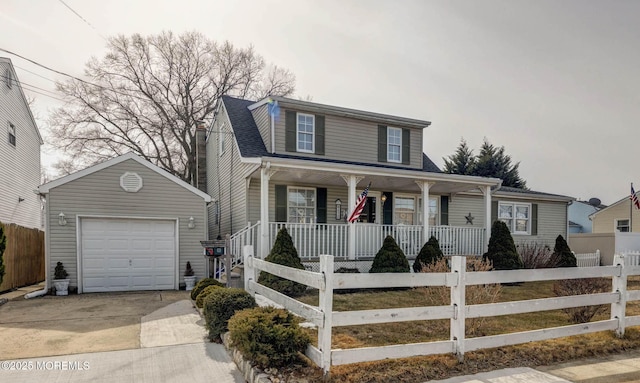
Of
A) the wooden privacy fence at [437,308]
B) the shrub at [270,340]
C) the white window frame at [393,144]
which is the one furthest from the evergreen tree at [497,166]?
the shrub at [270,340]

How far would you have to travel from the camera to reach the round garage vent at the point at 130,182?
1095cm

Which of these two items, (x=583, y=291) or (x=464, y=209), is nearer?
(x=583, y=291)

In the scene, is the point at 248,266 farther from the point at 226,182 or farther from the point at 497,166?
the point at 497,166

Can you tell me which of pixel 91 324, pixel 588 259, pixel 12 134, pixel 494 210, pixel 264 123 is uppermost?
pixel 264 123

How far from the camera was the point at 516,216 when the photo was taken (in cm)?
1620

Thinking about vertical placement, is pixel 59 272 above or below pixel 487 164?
below

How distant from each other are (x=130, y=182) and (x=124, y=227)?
4.34ft

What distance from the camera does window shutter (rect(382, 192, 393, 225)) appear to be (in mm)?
13500

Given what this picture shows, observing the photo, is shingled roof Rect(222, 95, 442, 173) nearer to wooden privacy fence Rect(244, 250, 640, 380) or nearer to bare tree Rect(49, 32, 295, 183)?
wooden privacy fence Rect(244, 250, 640, 380)

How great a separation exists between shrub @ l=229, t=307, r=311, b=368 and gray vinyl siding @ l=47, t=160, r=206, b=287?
7.87 m

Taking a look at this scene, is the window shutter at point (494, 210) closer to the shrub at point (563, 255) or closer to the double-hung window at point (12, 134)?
the shrub at point (563, 255)

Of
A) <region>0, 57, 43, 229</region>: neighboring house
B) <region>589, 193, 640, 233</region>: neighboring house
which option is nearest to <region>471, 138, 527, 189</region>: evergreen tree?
<region>589, 193, 640, 233</region>: neighboring house

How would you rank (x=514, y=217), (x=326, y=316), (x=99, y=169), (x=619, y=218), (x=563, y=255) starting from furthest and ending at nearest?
(x=619, y=218)
(x=514, y=217)
(x=563, y=255)
(x=99, y=169)
(x=326, y=316)

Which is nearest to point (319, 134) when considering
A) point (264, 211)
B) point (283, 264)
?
point (264, 211)
